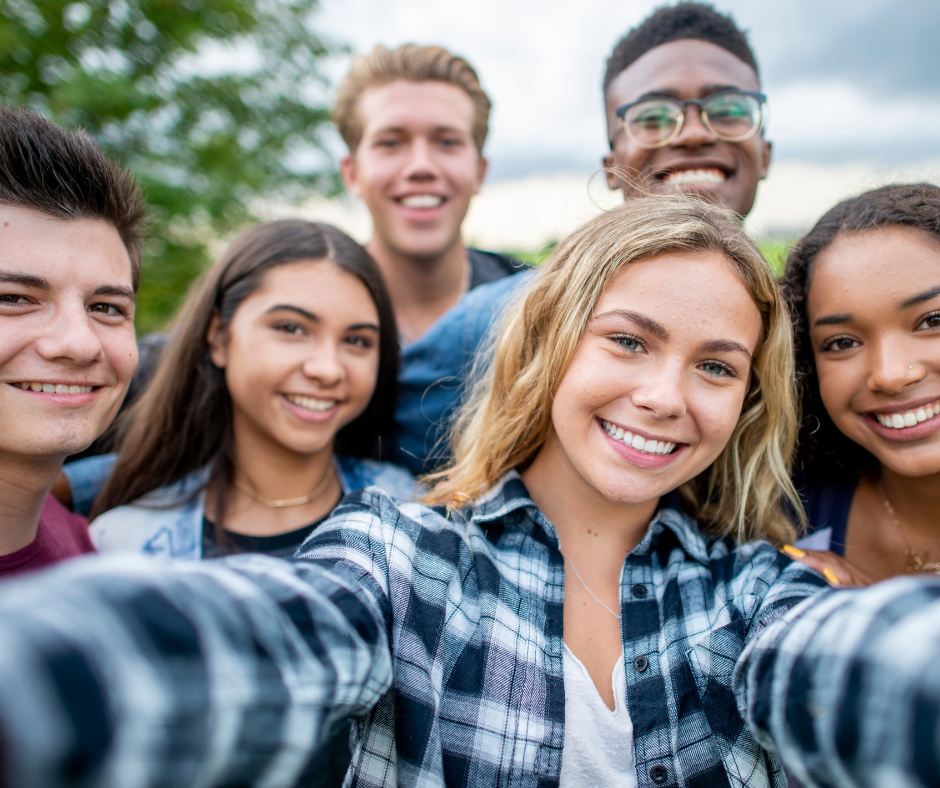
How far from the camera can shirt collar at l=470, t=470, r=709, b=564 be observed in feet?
5.74

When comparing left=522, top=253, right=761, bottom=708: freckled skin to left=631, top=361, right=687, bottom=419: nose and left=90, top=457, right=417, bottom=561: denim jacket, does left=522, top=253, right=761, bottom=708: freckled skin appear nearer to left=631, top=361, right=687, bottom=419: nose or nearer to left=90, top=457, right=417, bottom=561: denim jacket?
left=631, top=361, right=687, bottom=419: nose

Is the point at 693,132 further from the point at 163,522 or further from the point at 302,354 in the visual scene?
the point at 163,522

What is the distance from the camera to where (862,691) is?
0.95 metres

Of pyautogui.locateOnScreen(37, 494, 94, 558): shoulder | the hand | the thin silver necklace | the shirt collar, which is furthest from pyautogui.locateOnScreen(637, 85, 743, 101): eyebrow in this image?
pyautogui.locateOnScreen(37, 494, 94, 558): shoulder

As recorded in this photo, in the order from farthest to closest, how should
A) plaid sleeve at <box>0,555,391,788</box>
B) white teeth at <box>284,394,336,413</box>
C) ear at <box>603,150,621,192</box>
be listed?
ear at <box>603,150,621,192</box>, white teeth at <box>284,394,336,413</box>, plaid sleeve at <box>0,555,391,788</box>

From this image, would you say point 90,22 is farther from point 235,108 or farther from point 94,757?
point 94,757

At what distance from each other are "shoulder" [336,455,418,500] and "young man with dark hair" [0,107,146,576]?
1113 millimetres

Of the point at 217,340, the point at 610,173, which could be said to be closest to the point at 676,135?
the point at 610,173

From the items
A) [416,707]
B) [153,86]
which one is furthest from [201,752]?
[153,86]

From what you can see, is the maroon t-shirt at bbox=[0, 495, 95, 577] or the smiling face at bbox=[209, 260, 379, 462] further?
the smiling face at bbox=[209, 260, 379, 462]

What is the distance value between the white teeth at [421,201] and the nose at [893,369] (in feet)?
7.68

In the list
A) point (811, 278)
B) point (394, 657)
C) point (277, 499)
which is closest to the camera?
point (394, 657)

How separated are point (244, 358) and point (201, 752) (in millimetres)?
1811

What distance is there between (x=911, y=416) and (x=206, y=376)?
8.15ft
